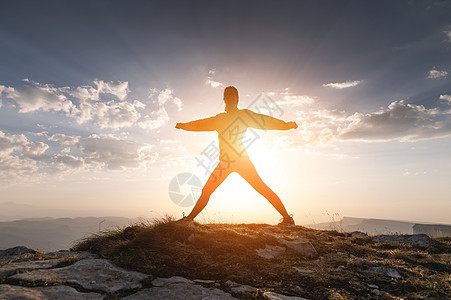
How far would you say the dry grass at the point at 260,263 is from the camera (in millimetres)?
3092

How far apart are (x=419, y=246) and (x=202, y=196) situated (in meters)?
5.65

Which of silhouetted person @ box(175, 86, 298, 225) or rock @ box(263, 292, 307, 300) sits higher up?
silhouetted person @ box(175, 86, 298, 225)

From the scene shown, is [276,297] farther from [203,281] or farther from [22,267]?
[22,267]

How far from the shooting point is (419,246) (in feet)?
20.3

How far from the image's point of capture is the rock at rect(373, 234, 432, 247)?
6.48 metres

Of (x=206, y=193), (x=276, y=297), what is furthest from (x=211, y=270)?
(x=206, y=193)

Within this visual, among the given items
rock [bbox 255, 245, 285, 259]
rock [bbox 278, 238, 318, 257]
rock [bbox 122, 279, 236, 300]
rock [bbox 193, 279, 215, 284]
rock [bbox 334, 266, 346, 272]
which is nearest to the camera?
rock [bbox 122, 279, 236, 300]

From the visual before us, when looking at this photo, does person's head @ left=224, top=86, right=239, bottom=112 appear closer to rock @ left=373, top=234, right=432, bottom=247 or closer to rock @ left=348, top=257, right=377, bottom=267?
rock @ left=348, top=257, right=377, bottom=267

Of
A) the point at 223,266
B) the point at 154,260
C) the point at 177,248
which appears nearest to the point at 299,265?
the point at 223,266

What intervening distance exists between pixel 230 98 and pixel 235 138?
1134 mm

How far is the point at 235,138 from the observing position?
263 inches

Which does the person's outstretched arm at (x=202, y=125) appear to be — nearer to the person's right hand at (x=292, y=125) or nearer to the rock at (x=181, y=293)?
the person's right hand at (x=292, y=125)

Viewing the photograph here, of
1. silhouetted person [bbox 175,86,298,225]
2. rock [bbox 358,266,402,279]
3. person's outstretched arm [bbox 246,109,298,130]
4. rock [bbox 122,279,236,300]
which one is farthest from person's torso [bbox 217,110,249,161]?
rock [bbox 122,279,236,300]

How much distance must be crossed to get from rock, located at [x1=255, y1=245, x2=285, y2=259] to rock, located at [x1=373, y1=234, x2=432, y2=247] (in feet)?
13.2
